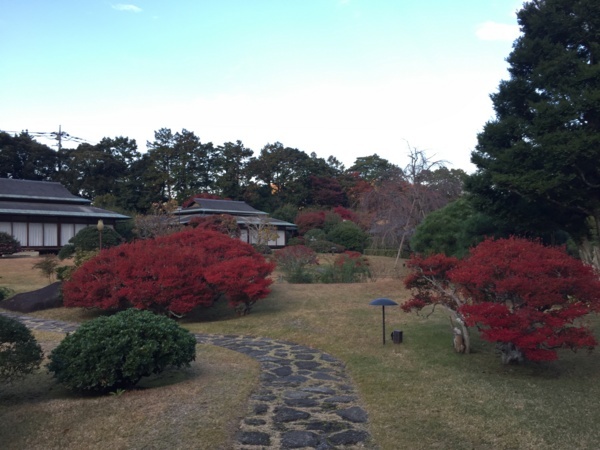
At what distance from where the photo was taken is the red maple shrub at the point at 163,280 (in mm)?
11992

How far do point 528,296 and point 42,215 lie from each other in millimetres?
28121

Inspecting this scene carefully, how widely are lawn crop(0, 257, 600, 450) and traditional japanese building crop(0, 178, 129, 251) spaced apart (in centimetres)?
1984

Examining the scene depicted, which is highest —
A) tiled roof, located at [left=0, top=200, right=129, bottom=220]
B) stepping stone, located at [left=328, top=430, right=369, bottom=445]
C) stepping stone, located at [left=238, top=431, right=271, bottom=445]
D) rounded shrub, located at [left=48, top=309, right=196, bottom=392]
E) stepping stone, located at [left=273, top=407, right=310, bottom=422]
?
tiled roof, located at [left=0, top=200, right=129, bottom=220]

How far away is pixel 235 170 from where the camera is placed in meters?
47.4

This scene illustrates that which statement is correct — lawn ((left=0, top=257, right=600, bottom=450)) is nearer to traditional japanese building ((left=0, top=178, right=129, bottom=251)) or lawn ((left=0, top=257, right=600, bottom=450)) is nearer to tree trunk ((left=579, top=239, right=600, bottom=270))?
tree trunk ((left=579, top=239, right=600, bottom=270))

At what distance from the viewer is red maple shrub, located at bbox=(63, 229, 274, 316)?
39.3ft

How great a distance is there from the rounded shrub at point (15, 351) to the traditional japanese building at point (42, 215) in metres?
24.3

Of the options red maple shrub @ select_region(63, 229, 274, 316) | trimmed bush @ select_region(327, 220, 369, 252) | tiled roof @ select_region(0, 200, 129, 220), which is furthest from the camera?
trimmed bush @ select_region(327, 220, 369, 252)

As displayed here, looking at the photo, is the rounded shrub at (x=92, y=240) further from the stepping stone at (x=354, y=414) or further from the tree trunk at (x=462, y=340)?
the stepping stone at (x=354, y=414)

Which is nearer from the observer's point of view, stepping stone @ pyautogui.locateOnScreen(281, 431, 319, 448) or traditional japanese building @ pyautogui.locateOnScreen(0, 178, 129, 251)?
stepping stone @ pyautogui.locateOnScreen(281, 431, 319, 448)

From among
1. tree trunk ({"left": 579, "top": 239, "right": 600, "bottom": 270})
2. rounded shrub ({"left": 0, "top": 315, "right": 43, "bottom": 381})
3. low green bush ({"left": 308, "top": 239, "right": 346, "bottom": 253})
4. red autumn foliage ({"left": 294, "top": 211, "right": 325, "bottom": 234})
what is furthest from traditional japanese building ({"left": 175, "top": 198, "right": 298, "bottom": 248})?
rounded shrub ({"left": 0, "top": 315, "right": 43, "bottom": 381})

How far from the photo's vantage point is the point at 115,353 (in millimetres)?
6180

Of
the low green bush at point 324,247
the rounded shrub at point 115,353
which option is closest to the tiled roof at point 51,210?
the low green bush at point 324,247

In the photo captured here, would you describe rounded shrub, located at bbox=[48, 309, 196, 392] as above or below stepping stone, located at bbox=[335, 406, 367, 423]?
above
